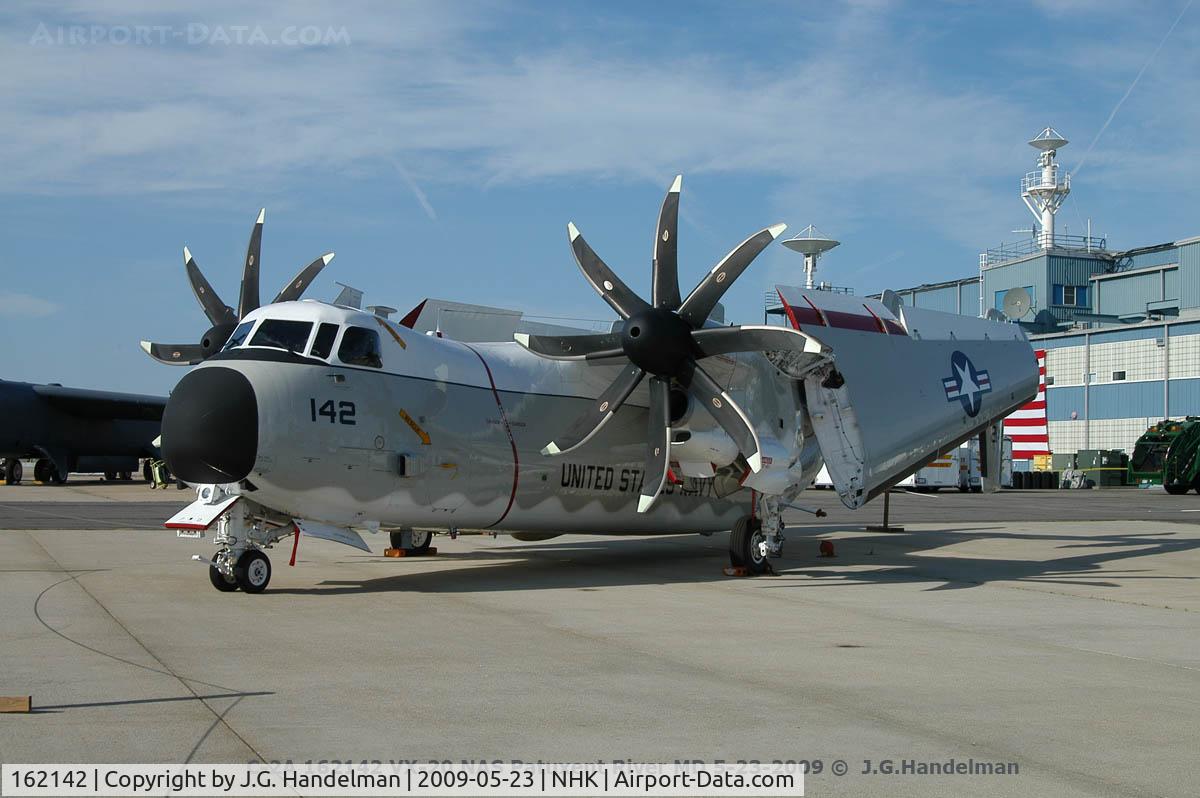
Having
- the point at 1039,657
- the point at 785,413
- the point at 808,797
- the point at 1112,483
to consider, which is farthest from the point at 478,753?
the point at 1112,483

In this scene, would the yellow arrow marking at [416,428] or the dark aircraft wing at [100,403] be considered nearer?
the yellow arrow marking at [416,428]

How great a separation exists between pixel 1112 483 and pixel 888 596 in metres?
50.5

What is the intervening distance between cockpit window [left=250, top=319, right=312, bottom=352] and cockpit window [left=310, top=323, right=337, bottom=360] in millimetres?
138

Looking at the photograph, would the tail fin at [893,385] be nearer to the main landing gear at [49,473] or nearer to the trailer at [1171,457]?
the trailer at [1171,457]

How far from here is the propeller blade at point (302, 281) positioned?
19.3m

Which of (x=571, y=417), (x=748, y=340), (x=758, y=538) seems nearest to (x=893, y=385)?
(x=758, y=538)

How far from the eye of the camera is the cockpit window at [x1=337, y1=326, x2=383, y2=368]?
50.6ft

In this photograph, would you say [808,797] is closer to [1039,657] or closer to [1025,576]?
[1039,657]

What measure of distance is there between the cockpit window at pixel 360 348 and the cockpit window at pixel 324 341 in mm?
144

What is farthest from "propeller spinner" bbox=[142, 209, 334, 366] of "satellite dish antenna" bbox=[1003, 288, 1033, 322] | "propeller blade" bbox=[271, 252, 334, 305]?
"satellite dish antenna" bbox=[1003, 288, 1033, 322]

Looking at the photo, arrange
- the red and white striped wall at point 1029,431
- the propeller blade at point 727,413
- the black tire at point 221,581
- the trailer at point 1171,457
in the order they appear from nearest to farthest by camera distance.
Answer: the black tire at point 221,581, the propeller blade at point 727,413, the trailer at point 1171,457, the red and white striped wall at point 1029,431

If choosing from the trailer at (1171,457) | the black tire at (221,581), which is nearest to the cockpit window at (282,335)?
the black tire at (221,581)

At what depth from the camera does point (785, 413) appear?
64.4 ft

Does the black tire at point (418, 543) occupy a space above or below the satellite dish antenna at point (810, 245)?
below
